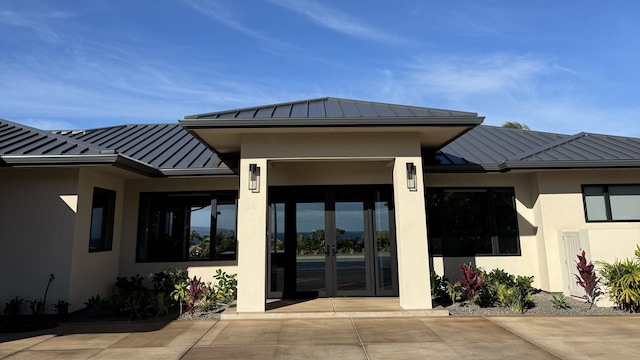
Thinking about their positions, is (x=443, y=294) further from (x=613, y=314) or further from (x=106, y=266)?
(x=106, y=266)

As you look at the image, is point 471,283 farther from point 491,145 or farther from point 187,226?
point 187,226

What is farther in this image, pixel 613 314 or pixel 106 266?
pixel 106 266

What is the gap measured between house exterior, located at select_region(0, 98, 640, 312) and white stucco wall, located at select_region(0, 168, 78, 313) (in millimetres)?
26

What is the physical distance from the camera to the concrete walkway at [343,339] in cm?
508

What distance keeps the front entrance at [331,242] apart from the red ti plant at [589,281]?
429cm

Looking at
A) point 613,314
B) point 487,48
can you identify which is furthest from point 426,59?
point 613,314

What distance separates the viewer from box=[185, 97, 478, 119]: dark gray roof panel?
301 inches

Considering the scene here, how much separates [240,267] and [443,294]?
201 inches

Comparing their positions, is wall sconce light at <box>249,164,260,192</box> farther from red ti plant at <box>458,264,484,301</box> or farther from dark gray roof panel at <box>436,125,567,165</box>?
red ti plant at <box>458,264,484,301</box>

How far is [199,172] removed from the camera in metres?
9.31

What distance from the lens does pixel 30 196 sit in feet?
26.8

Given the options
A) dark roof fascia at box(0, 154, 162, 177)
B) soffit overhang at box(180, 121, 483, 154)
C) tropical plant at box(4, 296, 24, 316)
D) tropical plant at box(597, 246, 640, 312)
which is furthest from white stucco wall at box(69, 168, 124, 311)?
tropical plant at box(597, 246, 640, 312)

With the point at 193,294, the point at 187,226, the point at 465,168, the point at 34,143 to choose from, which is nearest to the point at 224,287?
the point at 193,294

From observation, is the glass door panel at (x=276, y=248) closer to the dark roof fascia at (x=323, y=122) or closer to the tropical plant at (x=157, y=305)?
the tropical plant at (x=157, y=305)
